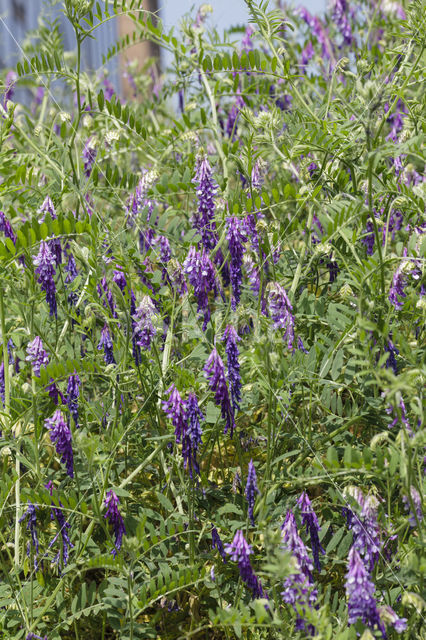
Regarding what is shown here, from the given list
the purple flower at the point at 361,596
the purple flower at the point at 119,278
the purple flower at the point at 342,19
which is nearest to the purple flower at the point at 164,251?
the purple flower at the point at 119,278

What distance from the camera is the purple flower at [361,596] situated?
57.8 inches

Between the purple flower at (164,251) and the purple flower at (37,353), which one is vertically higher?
the purple flower at (164,251)

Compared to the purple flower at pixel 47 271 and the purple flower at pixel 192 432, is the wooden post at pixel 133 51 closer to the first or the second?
the purple flower at pixel 47 271

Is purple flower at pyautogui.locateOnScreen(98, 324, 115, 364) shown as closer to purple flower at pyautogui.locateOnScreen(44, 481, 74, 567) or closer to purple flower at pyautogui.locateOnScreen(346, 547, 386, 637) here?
purple flower at pyautogui.locateOnScreen(44, 481, 74, 567)

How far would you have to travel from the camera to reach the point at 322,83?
328 centimetres

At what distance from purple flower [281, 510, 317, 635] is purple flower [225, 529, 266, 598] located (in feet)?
0.29

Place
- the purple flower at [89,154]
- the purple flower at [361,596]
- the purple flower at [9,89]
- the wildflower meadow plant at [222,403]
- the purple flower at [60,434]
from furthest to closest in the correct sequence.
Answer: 1. the purple flower at [89,154]
2. the purple flower at [9,89]
3. the purple flower at [60,434]
4. the wildflower meadow plant at [222,403]
5. the purple flower at [361,596]

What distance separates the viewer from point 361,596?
1.47 m

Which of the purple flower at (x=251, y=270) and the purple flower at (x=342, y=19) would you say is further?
the purple flower at (x=342, y=19)

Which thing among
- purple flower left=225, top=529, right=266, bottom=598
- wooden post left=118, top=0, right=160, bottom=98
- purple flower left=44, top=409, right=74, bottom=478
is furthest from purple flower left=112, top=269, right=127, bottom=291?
wooden post left=118, top=0, right=160, bottom=98

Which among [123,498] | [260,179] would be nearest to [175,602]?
[123,498]

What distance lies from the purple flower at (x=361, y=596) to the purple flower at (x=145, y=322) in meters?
0.74

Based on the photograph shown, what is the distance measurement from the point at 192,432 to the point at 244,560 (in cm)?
30

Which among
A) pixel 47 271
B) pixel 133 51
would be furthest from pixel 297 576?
pixel 133 51
